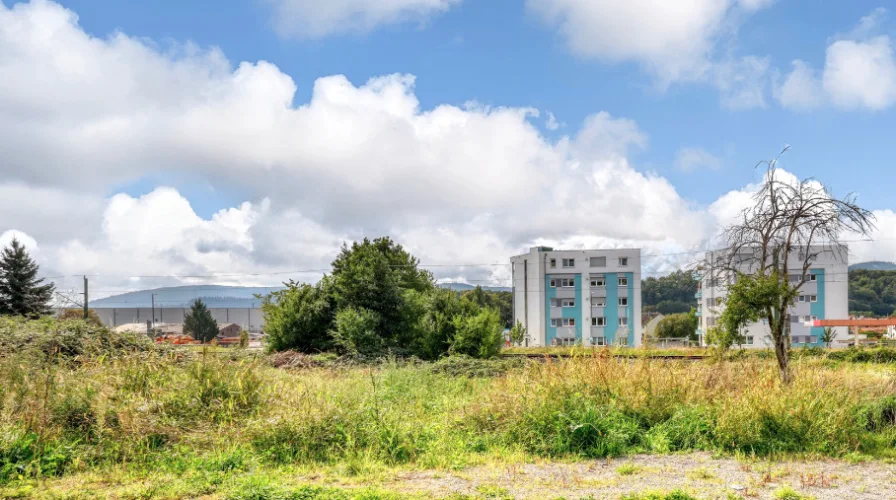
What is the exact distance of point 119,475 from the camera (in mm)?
6766

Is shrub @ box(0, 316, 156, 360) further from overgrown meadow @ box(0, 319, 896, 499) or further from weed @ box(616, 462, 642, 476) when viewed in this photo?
weed @ box(616, 462, 642, 476)

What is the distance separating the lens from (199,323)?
58000mm

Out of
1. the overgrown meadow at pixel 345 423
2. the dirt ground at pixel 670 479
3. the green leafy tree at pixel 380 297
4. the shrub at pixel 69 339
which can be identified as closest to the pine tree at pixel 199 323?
the green leafy tree at pixel 380 297

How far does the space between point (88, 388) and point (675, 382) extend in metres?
7.83

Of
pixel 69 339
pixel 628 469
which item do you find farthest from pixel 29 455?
pixel 69 339

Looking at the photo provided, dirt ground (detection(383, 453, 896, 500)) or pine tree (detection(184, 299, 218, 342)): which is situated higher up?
dirt ground (detection(383, 453, 896, 500))

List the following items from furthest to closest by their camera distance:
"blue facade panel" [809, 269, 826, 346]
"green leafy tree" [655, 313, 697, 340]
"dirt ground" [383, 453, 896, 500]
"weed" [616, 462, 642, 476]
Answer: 1. "green leafy tree" [655, 313, 697, 340]
2. "blue facade panel" [809, 269, 826, 346]
3. "weed" [616, 462, 642, 476]
4. "dirt ground" [383, 453, 896, 500]

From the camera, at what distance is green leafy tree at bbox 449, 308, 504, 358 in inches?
949

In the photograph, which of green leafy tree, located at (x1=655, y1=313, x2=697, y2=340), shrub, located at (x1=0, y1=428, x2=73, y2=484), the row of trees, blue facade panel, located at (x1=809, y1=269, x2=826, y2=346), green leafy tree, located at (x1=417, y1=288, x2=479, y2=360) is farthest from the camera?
green leafy tree, located at (x1=655, y1=313, x2=697, y2=340)

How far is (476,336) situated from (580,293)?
48329 mm

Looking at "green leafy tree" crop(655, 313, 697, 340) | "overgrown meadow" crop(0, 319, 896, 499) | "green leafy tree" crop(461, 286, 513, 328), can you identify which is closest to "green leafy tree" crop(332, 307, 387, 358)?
"overgrown meadow" crop(0, 319, 896, 499)

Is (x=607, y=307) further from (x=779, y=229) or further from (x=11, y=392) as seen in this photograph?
(x=11, y=392)

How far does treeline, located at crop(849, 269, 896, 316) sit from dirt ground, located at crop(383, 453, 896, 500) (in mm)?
85203

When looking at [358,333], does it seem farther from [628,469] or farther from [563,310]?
[563,310]
